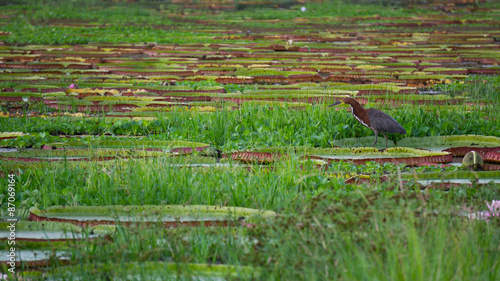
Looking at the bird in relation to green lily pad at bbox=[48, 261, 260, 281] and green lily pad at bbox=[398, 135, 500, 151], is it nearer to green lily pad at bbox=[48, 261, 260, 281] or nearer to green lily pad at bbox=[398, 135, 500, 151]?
green lily pad at bbox=[398, 135, 500, 151]

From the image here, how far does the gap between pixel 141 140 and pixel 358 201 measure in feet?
7.80

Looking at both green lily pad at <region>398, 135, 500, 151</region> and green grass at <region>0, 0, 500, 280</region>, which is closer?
green grass at <region>0, 0, 500, 280</region>

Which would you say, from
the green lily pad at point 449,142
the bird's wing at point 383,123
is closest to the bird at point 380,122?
the bird's wing at point 383,123

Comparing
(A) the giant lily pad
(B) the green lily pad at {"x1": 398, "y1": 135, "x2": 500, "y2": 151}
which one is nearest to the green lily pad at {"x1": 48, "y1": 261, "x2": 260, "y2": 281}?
(A) the giant lily pad

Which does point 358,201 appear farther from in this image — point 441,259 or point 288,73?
point 288,73

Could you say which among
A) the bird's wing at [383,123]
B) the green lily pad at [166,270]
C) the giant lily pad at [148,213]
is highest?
the bird's wing at [383,123]

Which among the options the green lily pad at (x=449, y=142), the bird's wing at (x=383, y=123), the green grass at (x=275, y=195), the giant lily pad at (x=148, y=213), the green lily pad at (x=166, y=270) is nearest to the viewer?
the green grass at (x=275, y=195)

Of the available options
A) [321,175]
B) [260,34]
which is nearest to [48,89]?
[321,175]

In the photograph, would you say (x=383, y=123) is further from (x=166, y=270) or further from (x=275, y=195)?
(x=166, y=270)

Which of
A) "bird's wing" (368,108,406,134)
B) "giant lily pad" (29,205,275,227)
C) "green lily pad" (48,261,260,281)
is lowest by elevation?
"giant lily pad" (29,205,275,227)

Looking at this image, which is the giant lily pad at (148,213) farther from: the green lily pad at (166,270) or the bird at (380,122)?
the bird at (380,122)

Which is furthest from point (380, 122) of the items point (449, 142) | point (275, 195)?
point (275, 195)

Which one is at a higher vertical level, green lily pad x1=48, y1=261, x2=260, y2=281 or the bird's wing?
the bird's wing

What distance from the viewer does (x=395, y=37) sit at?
40.3 feet
